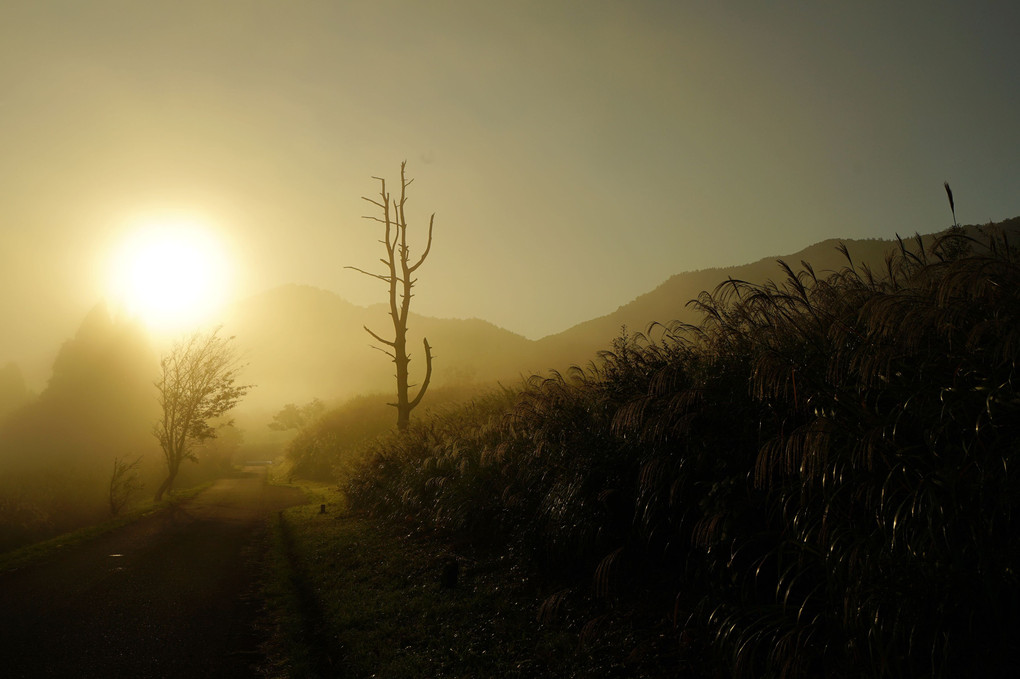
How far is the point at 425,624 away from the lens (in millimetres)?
6340

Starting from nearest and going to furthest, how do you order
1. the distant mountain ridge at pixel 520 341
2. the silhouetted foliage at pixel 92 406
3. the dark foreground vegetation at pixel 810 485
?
the dark foreground vegetation at pixel 810 485, the distant mountain ridge at pixel 520 341, the silhouetted foliage at pixel 92 406

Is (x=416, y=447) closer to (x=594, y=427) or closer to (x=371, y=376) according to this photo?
(x=594, y=427)

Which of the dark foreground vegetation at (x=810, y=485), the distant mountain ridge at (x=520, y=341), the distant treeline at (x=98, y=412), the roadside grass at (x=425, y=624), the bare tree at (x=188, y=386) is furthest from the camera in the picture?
the distant treeline at (x=98, y=412)

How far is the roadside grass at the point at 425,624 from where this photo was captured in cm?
494

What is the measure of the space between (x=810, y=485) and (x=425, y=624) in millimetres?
4496

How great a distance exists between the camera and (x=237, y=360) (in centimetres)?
2775

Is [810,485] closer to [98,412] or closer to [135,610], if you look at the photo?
[135,610]

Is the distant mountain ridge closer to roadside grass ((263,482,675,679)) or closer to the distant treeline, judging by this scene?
roadside grass ((263,482,675,679))

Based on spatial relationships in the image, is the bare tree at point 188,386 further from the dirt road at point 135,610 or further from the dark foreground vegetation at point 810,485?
the dark foreground vegetation at point 810,485

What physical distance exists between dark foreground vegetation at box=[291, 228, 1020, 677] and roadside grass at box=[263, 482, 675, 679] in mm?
164

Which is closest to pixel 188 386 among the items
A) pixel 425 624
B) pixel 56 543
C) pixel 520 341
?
pixel 56 543

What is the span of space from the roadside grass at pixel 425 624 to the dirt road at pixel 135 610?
0.56 metres

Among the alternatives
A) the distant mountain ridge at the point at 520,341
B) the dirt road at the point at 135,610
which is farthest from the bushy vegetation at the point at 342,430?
the dirt road at the point at 135,610

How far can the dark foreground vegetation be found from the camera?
2.89 m
